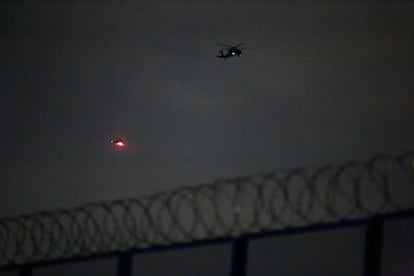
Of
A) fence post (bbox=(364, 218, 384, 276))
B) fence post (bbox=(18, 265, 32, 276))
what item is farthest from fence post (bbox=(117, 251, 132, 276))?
fence post (bbox=(364, 218, 384, 276))

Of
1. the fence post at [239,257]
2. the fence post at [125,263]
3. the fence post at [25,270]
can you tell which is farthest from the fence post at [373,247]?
the fence post at [25,270]

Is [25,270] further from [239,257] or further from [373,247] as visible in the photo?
[373,247]

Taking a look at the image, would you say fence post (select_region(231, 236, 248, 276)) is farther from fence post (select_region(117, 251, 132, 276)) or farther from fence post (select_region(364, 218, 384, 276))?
fence post (select_region(117, 251, 132, 276))

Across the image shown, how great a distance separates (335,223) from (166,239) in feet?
6.92

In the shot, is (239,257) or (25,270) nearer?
(239,257)

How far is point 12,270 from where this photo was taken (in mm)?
7895

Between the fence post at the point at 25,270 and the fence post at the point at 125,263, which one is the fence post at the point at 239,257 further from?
the fence post at the point at 25,270

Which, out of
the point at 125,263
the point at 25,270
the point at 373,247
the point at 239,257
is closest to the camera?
the point at 373,247

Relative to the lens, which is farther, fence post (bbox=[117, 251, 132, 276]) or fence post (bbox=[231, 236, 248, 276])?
fence post (bbox=[117, 251, 132, 276])

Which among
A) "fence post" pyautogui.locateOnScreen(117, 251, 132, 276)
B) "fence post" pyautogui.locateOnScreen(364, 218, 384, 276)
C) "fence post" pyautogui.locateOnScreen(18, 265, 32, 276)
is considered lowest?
"fence post" pyautogui.locateOnScreen(18, 265, 32, 276)

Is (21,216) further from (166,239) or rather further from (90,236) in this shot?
(166,239)

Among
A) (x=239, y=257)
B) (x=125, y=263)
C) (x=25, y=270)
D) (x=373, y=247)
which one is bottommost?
(x=25, y=270)

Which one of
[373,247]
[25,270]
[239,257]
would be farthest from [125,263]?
[373,247]

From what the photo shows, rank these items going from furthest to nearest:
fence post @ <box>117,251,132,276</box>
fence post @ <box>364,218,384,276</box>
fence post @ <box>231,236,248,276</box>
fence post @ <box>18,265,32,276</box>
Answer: fence post @ <box>18,265,32,276</box> → fence post @ <box>117,251,132,276</box> → fence post @ <box>231,236,248,276</box> → fence post @ <box>364,218,384,276</box>
